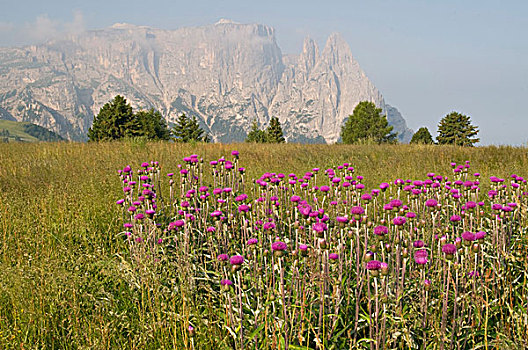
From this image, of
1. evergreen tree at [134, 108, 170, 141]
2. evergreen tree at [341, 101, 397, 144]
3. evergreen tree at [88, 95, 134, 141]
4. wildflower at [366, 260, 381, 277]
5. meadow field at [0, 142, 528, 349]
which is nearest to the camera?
wildflower at [366, 260, 381, 277]

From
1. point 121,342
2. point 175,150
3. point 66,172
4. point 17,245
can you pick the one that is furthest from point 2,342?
point 175,150

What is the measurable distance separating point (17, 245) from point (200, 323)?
2.99 m

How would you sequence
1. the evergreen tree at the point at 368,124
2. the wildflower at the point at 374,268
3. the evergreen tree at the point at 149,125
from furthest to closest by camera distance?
1. the evergreen tree at the point at 149,125
2. the evergreen tree at the point at 368,124
3. the wildflower at the point at 374,268

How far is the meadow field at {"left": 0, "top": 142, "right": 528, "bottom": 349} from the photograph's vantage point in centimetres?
221

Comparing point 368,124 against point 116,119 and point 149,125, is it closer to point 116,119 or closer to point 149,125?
point 149,125

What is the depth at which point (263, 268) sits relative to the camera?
308 cm

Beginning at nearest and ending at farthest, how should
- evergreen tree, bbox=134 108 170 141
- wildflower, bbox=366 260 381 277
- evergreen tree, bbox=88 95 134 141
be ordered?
1. wildflower, bbox=366 260 381 277
2. evergreen tree, bbox=88 95 134 141
3. evergreen tree, bbox=134 108 170 141

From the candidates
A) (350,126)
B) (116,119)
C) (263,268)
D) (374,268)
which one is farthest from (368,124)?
(374,268)

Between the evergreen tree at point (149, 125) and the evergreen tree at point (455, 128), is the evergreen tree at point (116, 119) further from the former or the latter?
the evergreen tree at point (455, 128)

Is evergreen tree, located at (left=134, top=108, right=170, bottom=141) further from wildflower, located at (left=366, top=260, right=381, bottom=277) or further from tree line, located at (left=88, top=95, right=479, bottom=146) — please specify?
wildflower, located at (left=366, top=260, right=381, bottom=277)

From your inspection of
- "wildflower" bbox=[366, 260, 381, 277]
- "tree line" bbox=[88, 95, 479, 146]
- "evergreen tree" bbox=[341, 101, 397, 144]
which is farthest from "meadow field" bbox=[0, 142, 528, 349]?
"evergreen tree" bbox=[341, 101, 397, 144]

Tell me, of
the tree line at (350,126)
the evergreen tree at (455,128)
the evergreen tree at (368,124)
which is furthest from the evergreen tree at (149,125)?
the evergreen tree at (455,128)

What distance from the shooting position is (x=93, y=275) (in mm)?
3387

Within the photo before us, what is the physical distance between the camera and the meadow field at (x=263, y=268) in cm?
221
